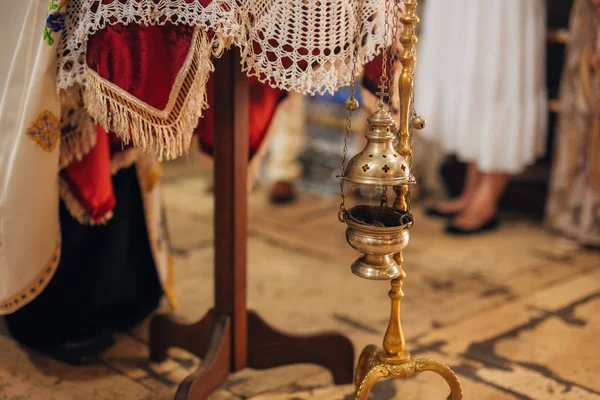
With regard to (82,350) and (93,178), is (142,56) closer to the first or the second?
(93,178)

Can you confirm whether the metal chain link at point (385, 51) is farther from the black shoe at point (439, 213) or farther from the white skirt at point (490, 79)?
the black shoe at point (439, 213)

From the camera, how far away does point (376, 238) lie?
1.26 meters

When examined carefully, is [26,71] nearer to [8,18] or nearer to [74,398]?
[8,18]

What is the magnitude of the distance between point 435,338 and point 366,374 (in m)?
0.57

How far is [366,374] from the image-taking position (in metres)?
1.42

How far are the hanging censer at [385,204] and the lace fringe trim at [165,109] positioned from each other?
28 centimetres

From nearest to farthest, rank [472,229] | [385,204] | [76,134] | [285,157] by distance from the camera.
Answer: [385,204] → [76,134] → [472,229] → [285,157]

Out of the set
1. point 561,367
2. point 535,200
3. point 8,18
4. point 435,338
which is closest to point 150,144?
point 8,18

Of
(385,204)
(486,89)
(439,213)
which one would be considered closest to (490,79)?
(486,89)

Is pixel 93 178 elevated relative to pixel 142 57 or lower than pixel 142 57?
lower

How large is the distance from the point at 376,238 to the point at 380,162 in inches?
5.4

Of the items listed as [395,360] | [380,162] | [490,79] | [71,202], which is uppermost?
[490,79]

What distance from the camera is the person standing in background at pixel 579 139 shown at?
2596mm

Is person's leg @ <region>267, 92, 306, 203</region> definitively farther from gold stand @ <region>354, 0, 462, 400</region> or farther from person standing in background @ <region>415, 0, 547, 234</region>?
gold stand @ <region>354, 0, 462, 400</region>
